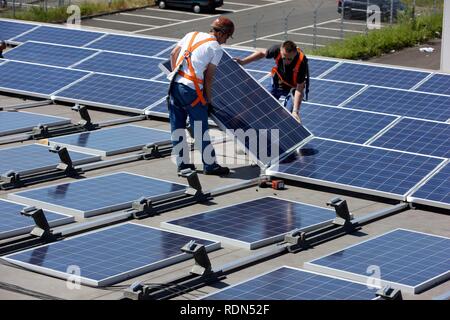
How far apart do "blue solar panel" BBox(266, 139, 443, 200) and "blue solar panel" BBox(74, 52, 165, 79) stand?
17.4 ft

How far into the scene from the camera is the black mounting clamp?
1245 cm

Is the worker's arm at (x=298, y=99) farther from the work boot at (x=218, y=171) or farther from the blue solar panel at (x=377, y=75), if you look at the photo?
the blue solar panel at (x=377, y=75)

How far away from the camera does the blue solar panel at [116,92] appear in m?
20.2

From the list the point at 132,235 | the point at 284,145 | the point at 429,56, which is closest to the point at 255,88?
the point at 284,145

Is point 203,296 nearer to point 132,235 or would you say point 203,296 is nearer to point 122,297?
point 122,297

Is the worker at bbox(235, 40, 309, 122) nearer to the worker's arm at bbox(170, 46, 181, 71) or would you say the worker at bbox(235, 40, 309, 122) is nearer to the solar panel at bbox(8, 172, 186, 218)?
the worker's arm at bbox(170, 46, 181, 71)

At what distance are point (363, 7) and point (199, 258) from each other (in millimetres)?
30602

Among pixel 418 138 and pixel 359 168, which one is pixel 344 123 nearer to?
pixel 418 138

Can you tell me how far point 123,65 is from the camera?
71.6 ft

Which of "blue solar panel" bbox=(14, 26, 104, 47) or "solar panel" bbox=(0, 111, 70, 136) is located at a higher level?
"blue solar panel" bbox=(14, 26, 104, 47)

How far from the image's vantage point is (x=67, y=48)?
23344 mm

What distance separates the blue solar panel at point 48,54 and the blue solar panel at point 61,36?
15.4 inches

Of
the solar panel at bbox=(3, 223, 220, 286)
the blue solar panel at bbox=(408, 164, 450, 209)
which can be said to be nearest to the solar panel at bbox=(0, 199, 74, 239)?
the solar panel at bbox=(3, 223, 220, 286)

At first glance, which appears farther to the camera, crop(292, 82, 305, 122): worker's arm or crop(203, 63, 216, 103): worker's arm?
crop(292, 82, 305, 122): worker's arm
